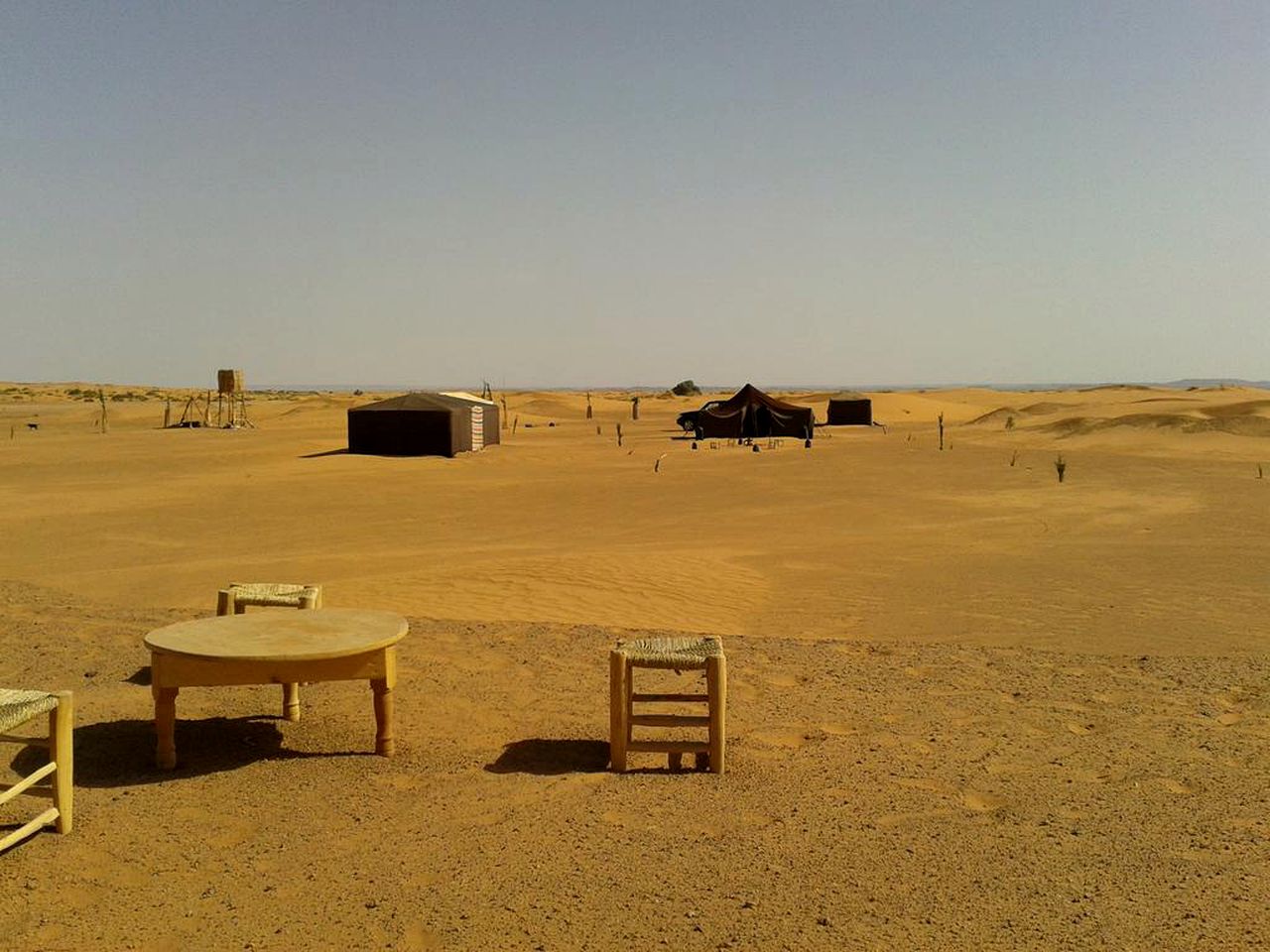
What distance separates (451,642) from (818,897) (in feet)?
16.5

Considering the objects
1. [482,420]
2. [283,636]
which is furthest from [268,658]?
[482,420]

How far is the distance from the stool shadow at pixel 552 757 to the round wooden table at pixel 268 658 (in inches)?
27.6

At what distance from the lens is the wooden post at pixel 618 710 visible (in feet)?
18.7

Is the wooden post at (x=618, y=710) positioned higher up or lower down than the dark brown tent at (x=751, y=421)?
lower down

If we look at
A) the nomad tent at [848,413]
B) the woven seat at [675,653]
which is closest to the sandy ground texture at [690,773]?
the woven seat at [675,653]

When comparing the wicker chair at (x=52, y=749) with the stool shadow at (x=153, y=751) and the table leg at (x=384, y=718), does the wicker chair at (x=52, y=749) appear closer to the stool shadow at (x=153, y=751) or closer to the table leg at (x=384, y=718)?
the stool shadow at (x=153, y=751)

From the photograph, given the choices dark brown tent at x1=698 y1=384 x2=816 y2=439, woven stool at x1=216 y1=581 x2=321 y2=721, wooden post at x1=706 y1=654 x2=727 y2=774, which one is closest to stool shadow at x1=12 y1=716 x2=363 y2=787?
woven stool at x1=216 y1=581 x2=321 y2=721

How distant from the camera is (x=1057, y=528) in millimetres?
16125

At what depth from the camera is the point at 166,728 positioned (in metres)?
5.82

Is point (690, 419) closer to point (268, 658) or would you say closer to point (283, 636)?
point (283, 636)

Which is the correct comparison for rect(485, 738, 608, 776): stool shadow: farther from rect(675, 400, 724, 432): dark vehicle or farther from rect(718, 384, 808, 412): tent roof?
rect(718, 384, 808, 412): tent roof

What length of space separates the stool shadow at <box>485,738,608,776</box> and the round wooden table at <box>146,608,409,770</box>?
701 millimetres

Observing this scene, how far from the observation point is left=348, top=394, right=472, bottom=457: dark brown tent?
2992 cm

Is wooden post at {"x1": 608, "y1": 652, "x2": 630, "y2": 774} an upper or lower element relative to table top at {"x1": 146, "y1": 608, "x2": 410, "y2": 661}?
lower
